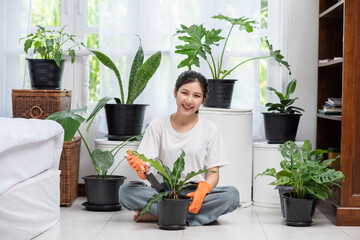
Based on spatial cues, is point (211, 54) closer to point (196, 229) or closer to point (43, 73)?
point (43, 73)

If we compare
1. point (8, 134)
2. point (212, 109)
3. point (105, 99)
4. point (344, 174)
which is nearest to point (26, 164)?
point (8, 134)

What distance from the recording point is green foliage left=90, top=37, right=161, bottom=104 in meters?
3.46

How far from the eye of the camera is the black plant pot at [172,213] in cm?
268

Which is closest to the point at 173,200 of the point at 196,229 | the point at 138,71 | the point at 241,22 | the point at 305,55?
the point at 196,229

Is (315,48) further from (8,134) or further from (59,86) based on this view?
(8,134)

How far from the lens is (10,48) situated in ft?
12.6

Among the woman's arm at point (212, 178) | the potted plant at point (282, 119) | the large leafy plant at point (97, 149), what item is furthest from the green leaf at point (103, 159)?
the potted plant at point (282, 119)

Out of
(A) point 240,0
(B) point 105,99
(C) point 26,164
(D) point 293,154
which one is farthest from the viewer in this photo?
(A) point 240,0

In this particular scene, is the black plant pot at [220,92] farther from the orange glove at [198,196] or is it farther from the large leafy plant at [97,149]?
the orange glove at [198,196]

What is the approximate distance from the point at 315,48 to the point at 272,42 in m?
0.31

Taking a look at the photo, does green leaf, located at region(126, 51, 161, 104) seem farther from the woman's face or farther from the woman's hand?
the woman's hand

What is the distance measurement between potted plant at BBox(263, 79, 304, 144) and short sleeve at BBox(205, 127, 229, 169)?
2.22 feet

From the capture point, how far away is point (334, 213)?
3029 millimetres

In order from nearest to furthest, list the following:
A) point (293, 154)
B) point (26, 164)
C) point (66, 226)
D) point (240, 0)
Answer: point (26, 164) < point (66, 226) < point (293, 154) < point (240, 0)
